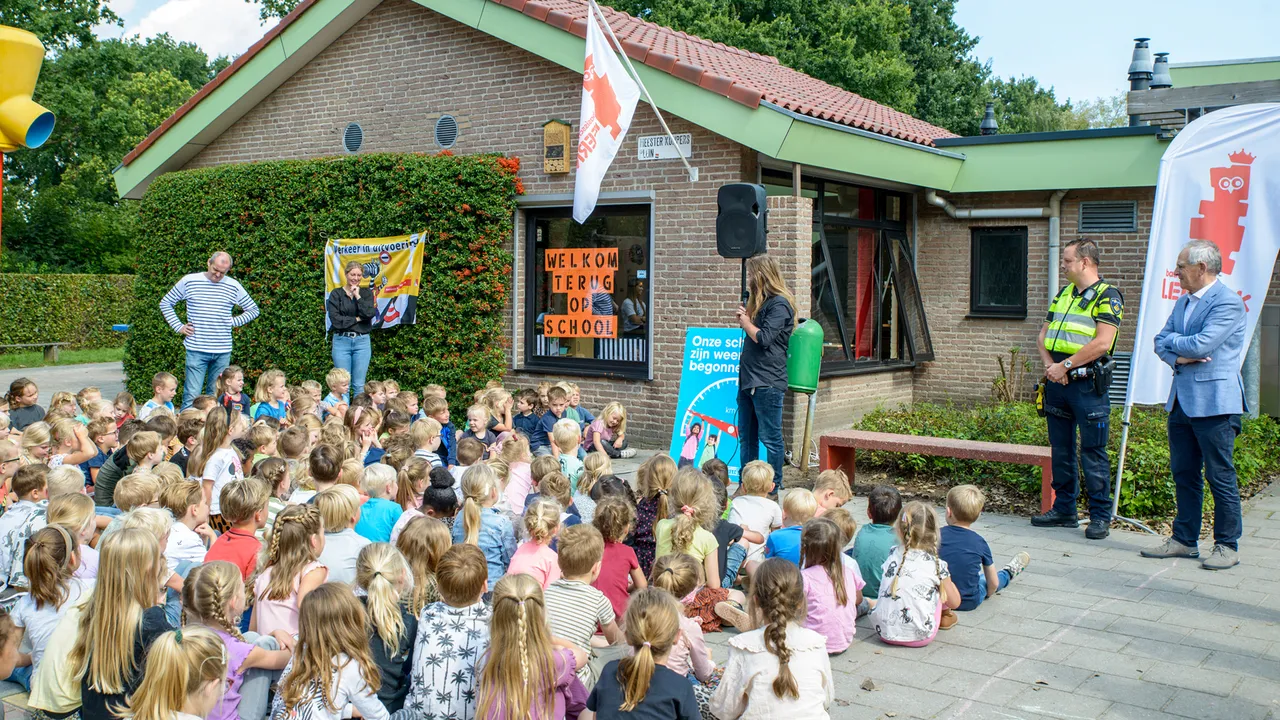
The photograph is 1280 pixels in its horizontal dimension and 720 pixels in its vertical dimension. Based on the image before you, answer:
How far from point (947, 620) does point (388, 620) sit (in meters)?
3.14

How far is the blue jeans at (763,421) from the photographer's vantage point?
9125 millimetres

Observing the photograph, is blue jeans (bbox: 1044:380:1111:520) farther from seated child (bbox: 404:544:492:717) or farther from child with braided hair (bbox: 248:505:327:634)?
child with braided hair (bbox: 248:505:327:634)

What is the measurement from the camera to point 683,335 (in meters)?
11.8

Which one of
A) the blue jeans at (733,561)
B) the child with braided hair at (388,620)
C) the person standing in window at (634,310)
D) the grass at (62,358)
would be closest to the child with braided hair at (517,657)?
the child with braided hair at (388,620)

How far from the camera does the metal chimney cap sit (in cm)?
1547

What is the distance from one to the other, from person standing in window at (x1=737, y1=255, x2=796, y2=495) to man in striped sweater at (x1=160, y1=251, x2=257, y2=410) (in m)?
6.25

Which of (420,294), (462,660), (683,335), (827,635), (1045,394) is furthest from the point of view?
(420,294)

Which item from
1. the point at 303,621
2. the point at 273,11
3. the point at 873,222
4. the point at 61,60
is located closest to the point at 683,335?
the point at 873,222

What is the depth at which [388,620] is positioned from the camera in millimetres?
4441

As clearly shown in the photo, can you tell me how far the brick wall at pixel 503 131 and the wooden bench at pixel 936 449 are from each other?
2070mm

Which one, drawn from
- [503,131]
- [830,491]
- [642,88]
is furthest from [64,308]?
[830,491]

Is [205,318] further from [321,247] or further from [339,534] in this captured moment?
[339,534]

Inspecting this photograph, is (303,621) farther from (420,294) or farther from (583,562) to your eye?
(420,294)

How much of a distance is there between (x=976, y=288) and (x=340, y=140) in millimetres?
8463
